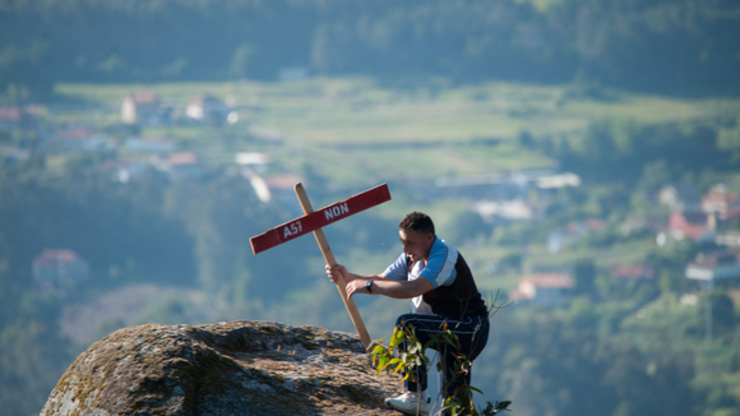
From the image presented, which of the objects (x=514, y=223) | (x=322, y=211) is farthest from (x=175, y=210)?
(x=322, y=211)

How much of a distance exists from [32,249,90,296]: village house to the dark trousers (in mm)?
115293

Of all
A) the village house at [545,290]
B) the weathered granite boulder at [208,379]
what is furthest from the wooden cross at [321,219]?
the village house at [545,290]

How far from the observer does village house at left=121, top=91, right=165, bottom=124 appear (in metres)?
159

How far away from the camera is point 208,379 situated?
14.1 ft

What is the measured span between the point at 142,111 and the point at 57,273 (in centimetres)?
5391

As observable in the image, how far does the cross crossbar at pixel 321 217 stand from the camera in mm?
5070

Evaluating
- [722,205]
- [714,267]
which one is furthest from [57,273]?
[722,205]

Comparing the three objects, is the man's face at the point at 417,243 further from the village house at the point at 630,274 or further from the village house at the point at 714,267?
the village house at the point at 714,267

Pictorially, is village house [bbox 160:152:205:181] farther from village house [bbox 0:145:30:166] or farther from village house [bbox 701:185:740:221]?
village house [bbox 701:185:740:221]

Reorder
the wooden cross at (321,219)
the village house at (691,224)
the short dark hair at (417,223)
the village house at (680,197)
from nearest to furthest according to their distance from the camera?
the short dark hair at (417,223) → the wooden cross at (321,219) → the village house at (691,224) → the village house at (680,197)

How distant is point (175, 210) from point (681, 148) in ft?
316

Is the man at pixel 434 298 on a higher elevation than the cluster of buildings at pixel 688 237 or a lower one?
lower

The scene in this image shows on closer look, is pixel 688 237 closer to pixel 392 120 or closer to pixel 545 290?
pixel 545 290

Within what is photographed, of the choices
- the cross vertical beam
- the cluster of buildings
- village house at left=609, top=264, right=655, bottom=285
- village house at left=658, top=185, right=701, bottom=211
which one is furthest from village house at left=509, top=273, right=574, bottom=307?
the cross vertical beam
